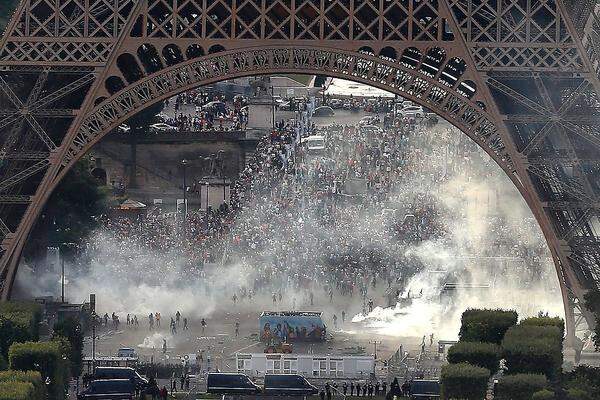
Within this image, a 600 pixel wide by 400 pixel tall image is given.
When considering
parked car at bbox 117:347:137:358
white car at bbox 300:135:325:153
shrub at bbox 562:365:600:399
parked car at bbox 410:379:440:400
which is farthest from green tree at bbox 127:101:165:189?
shrub at bbox 562:365:600:399

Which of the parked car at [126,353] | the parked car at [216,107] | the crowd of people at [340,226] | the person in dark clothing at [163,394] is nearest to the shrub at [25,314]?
the person in dark clothing at [163,394]

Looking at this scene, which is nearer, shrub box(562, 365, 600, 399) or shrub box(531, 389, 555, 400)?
shrub box(531, 389, 555, 400)

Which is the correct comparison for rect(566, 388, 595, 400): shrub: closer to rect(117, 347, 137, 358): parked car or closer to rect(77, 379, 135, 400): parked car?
rect(77, 379, 135, 400): parked car

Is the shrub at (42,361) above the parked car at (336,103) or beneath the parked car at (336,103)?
beneath

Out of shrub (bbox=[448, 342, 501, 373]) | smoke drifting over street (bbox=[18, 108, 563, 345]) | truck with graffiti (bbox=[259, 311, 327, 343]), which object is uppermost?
smoke drifting over street (bbox=[18, 108, 563, 345])

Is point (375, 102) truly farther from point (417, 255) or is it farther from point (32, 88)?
point (32, 88)

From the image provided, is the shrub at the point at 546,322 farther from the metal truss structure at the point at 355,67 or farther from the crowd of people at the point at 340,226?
the crowd of people at the point at 340,226

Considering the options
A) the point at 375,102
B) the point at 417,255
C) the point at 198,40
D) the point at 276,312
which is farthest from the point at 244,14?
the point at 375,102
